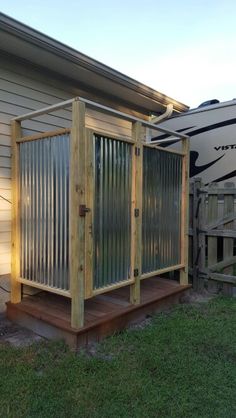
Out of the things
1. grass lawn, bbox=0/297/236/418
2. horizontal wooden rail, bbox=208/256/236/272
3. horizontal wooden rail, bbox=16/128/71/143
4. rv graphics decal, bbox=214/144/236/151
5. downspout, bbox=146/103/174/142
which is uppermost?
downspout, bbox=146/103/174/142

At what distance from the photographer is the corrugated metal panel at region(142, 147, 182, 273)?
395cm

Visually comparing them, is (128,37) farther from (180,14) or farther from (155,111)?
(155,111)

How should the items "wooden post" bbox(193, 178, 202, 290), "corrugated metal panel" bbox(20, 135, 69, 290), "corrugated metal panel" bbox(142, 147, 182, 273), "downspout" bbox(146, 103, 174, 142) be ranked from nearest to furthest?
"corrugated metal panel" bbox(20, 135, 69, 290)
"corrugated metal panel" bbox(142, 147, 182, 273)
"wooden post" bbox(193, 178, 202, 290)
"downspout" bbox(146, 103, 174, 142)

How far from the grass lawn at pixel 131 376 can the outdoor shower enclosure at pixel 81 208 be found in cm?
43

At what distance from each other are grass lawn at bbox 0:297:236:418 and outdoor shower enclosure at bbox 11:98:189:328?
43 centimetres

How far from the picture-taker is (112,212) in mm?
3412

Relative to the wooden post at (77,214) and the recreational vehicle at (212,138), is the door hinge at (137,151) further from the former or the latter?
the recreational vehicle at (212,138)

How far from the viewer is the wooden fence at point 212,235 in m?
4.62

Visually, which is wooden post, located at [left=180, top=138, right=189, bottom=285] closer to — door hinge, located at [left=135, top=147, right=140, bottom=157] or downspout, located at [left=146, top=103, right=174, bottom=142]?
door hinge, located at [left=135, top=147, right=140, bottom=157]

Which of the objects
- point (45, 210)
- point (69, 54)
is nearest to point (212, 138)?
point (69, 54)

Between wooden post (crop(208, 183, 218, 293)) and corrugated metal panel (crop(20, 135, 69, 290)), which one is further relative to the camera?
wooden post (crop(208, 183, 218, 293))

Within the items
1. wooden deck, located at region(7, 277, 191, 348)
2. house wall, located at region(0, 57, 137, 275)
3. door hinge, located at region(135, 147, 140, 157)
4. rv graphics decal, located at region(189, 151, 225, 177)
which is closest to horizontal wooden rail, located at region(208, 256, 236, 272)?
wooden deck, located at region(7, 277, 191, 348)

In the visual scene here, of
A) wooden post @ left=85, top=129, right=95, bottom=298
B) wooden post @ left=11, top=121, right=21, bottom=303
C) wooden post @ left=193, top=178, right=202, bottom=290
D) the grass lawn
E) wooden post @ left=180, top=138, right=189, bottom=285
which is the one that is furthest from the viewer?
wooden post @ left=193, top=178, right=202, bottom=290

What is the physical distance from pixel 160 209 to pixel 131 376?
80.3 inches
